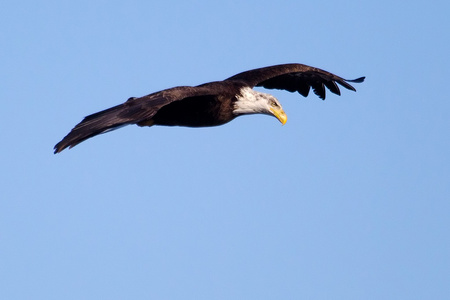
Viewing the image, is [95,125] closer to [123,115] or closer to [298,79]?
[123,115]

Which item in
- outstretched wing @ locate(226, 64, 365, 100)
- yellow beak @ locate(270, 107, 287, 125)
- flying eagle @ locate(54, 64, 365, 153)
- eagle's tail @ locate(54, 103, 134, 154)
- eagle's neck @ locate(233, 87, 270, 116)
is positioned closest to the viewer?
eagle's tail @ locate(54, 103, 134, 154)

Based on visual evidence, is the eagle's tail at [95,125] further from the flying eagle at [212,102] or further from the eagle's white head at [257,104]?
the eagle's white head at [257,104]

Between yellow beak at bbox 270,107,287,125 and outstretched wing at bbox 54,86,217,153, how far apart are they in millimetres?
2048

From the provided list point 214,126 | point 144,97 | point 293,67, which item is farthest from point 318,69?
point 144,97

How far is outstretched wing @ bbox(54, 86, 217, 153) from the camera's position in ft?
37.1

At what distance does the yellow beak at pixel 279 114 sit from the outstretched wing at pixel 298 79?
1.09m

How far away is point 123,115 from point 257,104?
11.1 ft

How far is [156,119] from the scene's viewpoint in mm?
14133

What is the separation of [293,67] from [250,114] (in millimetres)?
2255

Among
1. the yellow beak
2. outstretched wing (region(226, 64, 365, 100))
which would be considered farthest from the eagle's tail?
outstretched wing (region(226, 64, 365, 100))

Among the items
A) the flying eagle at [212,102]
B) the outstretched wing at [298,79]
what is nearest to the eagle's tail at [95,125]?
the flying eagle at [212,102]

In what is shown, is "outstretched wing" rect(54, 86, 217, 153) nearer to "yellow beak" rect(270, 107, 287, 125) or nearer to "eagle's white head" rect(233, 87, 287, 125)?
"eagle's white head" rect(233, 87, 287, 125)

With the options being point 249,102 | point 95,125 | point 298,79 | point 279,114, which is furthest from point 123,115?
point 298,79

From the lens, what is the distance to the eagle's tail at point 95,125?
1123 cm
